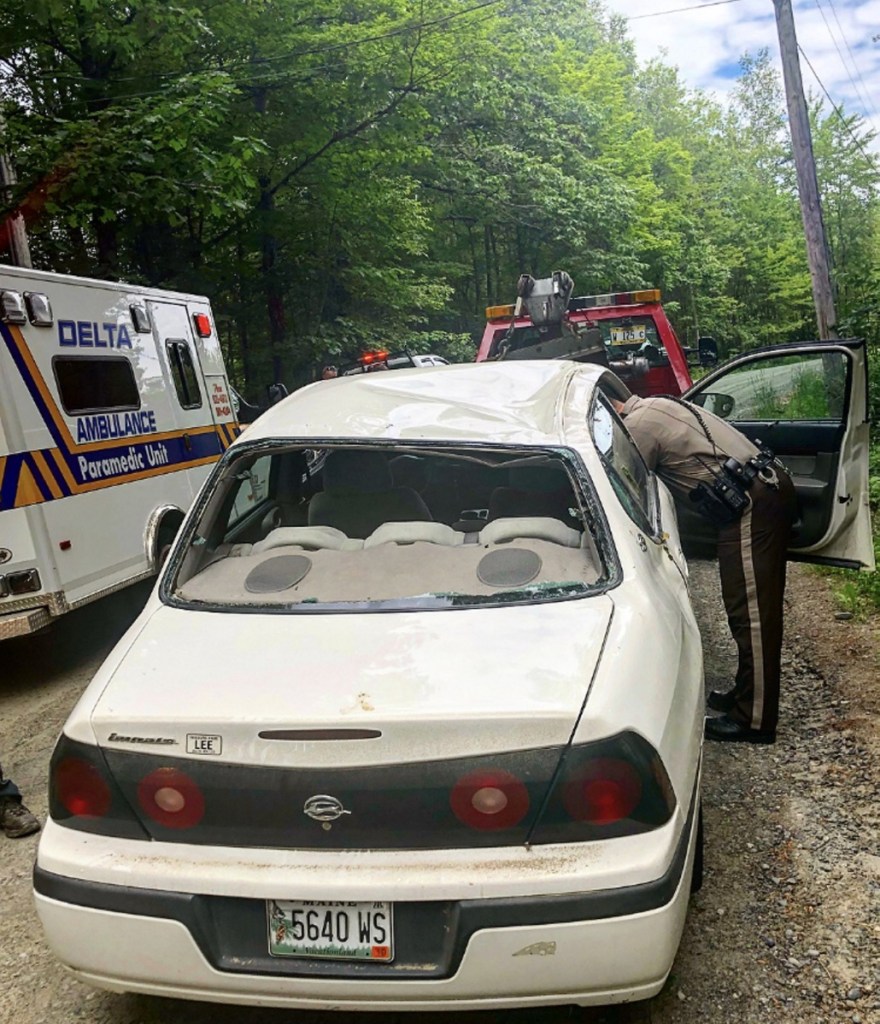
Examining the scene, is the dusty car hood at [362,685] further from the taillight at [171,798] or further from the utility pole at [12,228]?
the utility pole at [12,228]

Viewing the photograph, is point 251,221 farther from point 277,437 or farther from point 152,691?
point 152,691

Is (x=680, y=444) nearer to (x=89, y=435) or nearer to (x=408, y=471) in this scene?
(x=408, y=471)

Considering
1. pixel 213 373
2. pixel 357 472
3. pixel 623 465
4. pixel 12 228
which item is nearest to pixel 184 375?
pixel 213 373

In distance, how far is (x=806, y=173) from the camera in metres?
12.2

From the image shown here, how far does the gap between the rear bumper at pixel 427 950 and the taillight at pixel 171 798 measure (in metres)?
0.16

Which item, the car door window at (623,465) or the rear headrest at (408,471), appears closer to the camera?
the car door window at (623,465)

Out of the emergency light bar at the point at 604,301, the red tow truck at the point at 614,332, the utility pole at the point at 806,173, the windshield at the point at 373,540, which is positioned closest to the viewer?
the windshield at the point at 373,540

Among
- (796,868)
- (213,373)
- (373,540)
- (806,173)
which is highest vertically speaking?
(806,173)

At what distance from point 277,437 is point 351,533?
0.46 m

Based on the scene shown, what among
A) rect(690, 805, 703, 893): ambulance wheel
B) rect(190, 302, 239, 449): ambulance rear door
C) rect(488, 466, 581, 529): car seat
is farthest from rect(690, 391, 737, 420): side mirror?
rect(190, 302, 239, 449): ambulance rear door

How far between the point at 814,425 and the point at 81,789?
14.6 ft

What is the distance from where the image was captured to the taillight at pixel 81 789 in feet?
7.09

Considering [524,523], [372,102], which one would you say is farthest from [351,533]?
[372,102]

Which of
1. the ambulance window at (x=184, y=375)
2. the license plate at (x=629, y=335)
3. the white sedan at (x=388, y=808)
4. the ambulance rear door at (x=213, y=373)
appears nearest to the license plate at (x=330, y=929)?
the white sedan at (x=388, y=808)
